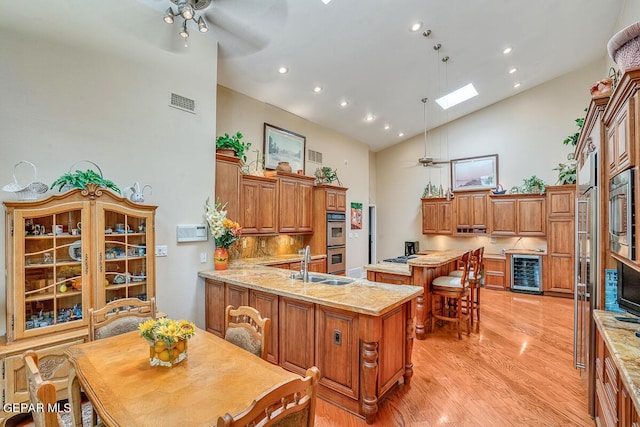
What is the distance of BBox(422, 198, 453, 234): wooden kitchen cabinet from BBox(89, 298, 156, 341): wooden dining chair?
7150 mm

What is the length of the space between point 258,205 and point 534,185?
20.0 feet

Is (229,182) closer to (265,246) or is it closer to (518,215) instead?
(265,246)

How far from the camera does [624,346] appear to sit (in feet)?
4.94

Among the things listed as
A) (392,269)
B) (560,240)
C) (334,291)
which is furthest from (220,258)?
(560,240)

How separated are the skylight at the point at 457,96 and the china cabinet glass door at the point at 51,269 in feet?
22.6

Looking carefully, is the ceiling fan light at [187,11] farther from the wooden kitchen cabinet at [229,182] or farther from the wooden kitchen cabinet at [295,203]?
the wooden kitchen cabinet at [295,203]

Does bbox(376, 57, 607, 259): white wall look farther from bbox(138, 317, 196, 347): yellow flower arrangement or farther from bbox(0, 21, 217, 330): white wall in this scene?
bbox(138, 317, 196, 347): yellow flower arrangement

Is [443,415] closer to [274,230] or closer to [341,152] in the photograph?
[274,230]

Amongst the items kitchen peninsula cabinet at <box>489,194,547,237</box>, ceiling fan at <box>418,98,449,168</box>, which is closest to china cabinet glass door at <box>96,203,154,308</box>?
ceiling fan at <box>418,98,449,168</box>

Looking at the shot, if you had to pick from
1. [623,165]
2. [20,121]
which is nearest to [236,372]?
[623,165]

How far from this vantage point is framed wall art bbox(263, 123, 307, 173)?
5750 mm

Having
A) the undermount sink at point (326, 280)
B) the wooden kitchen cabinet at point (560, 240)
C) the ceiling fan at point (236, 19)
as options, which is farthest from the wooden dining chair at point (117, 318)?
the wooden kitchen cabinet at point (560, 240)

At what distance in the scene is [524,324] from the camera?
4.57 m

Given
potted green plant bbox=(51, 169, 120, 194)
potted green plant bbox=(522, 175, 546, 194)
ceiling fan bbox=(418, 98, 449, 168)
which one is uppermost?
ceiling fan bbox=(418, 98, 449, 168)
